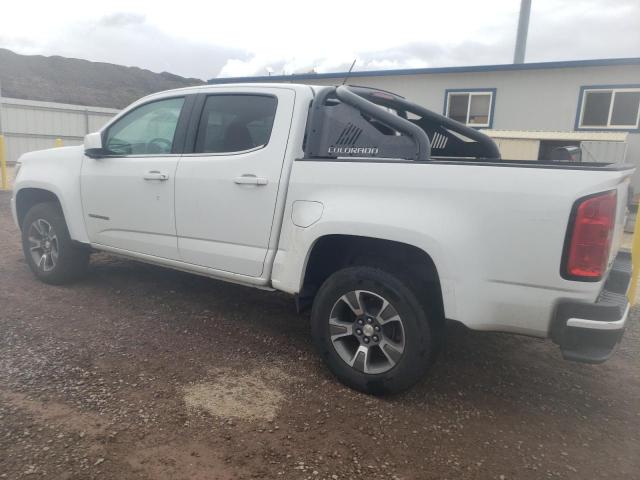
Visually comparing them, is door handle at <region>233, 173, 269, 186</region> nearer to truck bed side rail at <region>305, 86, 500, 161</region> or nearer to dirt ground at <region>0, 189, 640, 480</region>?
truck bed side rail at <region>305, 86, 500, 161</region>

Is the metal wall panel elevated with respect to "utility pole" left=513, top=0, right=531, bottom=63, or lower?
lower

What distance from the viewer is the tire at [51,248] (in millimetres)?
4711

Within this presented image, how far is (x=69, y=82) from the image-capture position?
5425 centimetres

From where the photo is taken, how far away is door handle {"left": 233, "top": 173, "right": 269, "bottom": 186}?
10.9 feet

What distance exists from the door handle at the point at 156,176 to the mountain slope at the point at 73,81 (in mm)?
46422

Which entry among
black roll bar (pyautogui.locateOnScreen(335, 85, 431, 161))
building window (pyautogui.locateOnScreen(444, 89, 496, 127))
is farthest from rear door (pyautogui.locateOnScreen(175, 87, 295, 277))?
building window (pyautogui.locateOnScreen(444, 89, 496, 127))

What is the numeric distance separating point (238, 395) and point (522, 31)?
2419cm

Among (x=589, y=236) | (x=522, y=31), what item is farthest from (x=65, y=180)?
(x=522, y=31)

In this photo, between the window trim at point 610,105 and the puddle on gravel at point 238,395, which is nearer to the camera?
the puddle on gravel at point 238,395

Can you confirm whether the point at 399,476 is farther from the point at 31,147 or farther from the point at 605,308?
the point at 31,147

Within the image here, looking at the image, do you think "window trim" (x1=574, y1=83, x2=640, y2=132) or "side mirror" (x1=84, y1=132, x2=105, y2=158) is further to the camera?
"window trim" (x1=574, y1=83, x2=640, y2=132)

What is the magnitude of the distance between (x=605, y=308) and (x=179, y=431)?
2.22 m

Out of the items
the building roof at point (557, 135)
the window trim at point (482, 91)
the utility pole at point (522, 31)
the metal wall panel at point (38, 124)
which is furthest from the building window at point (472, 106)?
the metal wall panel at point (38, 124)

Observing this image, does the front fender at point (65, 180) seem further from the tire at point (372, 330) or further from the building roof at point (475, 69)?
the building roof at point (475, 69)
